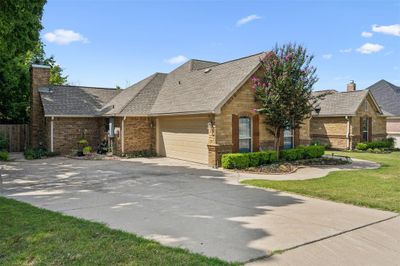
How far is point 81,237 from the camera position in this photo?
5.54 meters

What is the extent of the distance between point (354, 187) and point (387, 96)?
31.1 meters

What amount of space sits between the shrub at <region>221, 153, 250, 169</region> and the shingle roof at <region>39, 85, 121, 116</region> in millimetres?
10792

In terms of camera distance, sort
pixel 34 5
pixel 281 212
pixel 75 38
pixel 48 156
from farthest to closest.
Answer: pixel 75 38 → pixel 48 156 → pixel 34 5 → pixel 281 212

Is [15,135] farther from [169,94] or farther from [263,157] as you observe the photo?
[263,157]

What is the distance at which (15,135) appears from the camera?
22688 millimetres

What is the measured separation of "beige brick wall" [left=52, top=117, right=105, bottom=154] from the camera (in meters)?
20.3

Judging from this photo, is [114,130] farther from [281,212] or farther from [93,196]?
[281,212]

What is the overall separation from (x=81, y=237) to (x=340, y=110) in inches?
949

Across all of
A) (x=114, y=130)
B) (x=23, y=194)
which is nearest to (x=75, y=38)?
(x=114, y=130)

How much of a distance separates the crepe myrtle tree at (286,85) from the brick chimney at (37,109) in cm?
1482

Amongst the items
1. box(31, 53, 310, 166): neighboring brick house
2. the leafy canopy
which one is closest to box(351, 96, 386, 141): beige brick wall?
box(31, 53, 310, 166): neighboring brick house

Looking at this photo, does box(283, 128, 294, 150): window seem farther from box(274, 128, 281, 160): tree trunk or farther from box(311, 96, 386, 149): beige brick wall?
box(311, 96, 386, 149): beige brick wall

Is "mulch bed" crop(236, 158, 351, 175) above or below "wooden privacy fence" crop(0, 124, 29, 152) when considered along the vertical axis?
below

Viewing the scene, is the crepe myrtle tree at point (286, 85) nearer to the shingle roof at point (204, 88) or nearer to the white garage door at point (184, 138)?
the shingle roof at point (204, 88)
